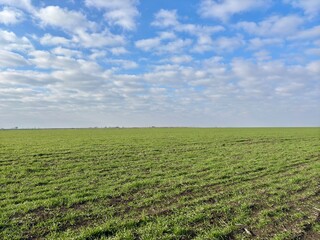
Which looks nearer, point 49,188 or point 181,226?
point 181,226

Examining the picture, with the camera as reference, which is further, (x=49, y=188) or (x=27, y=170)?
(x=27, y=170)

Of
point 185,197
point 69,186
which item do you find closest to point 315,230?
point 185,197

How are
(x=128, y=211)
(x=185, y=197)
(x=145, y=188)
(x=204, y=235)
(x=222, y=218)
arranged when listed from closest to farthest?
(x=204, y=235) < (x=222, y=218) < (x=128, y=211) < (x=185, y=197) < (x=145, y=188)

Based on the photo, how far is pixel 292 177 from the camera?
1352 cm

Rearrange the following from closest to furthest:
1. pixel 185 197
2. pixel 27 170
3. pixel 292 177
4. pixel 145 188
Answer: pixel 185 197 < pixel 145 188 < pixel 292 177 < pixel 27 170

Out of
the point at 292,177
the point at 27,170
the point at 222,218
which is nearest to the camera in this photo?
the point at 222,218

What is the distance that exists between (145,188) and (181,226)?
449cm

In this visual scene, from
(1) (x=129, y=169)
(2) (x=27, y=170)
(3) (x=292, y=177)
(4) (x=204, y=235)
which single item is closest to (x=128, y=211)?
(4) (x=204, y=235)

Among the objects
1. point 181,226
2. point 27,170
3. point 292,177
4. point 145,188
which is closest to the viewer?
point 181,226

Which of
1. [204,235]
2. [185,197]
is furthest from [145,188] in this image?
[204,235]

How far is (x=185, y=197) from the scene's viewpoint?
33.7 ft

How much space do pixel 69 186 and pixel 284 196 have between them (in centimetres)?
918

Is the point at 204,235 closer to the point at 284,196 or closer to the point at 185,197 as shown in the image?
the point at 185,197

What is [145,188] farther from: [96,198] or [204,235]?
[204,235]
